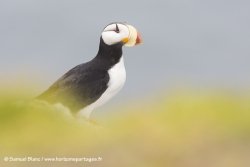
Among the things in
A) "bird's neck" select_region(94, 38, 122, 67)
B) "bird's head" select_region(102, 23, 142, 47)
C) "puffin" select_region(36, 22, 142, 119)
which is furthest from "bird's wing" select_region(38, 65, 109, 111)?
"bird's head" select_region(102, 23, 142, 47)

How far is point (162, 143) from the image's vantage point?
8.52 meters

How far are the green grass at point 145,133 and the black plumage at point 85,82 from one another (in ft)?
1.65

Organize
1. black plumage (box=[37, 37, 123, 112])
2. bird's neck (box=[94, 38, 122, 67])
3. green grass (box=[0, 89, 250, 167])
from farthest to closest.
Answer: bird's neck (box=[94, 38, 122, 67]) → black plumage (box=[37, 37, 123, 112]) → green grass (box=[0, 89, 250, 167])

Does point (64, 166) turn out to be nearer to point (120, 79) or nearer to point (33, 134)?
point (33, 134)

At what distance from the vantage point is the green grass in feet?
27.4

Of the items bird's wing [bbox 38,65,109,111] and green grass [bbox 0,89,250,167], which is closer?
green grass [bbox 0,89,250,167]

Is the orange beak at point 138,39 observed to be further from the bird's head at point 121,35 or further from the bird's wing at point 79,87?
the bird's wing at point 79,87

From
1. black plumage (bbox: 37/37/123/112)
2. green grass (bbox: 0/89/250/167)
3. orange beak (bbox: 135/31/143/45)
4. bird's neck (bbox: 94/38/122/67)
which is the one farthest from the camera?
bird's neck (bbox: 94/38/122/67)

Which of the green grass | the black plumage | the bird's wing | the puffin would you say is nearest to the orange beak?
the puffin

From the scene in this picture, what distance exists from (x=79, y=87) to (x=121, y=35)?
810 mm

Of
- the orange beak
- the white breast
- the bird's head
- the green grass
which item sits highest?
the bird's head

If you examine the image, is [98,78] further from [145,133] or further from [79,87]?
[145,133]

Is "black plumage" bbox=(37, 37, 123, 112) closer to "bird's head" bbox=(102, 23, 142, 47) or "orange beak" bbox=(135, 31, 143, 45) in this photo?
"bird's head" bbox=(102, 23, 142, 47)

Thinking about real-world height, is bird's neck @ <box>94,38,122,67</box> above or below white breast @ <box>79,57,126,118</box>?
above
